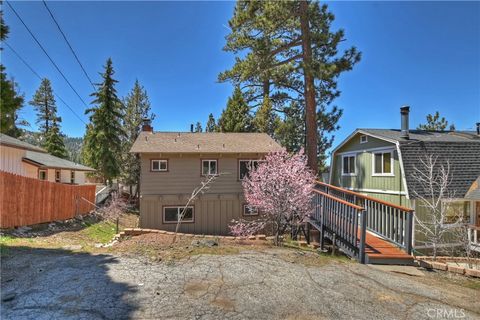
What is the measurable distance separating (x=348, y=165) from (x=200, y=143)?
826 cm

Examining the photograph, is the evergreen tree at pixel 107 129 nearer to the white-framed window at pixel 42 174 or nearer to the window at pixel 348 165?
the white-framed window at pixel 42 174

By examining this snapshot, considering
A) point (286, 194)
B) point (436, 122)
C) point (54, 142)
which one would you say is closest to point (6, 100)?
point (286, 194)

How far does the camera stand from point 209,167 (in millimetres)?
15117

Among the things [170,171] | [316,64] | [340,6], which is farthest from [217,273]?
[340,6]

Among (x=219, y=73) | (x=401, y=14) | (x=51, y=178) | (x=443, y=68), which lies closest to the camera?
(x=401, y=14)

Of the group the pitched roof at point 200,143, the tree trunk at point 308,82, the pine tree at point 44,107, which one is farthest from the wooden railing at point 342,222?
the pine tree at point 44,107

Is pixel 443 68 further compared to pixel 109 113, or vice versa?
pixel 109 113

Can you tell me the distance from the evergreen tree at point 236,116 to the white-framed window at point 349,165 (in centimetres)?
920

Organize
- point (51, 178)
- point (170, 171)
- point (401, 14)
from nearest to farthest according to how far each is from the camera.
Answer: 1. point (401, 14)
2. point (170, 171)
3. point (51, 178)

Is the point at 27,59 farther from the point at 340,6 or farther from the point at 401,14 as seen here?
the point at 401,14

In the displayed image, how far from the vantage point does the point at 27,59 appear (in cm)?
1320

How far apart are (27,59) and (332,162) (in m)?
16.7

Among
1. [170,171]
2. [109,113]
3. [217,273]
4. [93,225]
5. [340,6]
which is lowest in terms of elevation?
[93,225]

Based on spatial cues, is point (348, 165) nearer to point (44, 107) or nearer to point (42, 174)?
point (42, 174)
